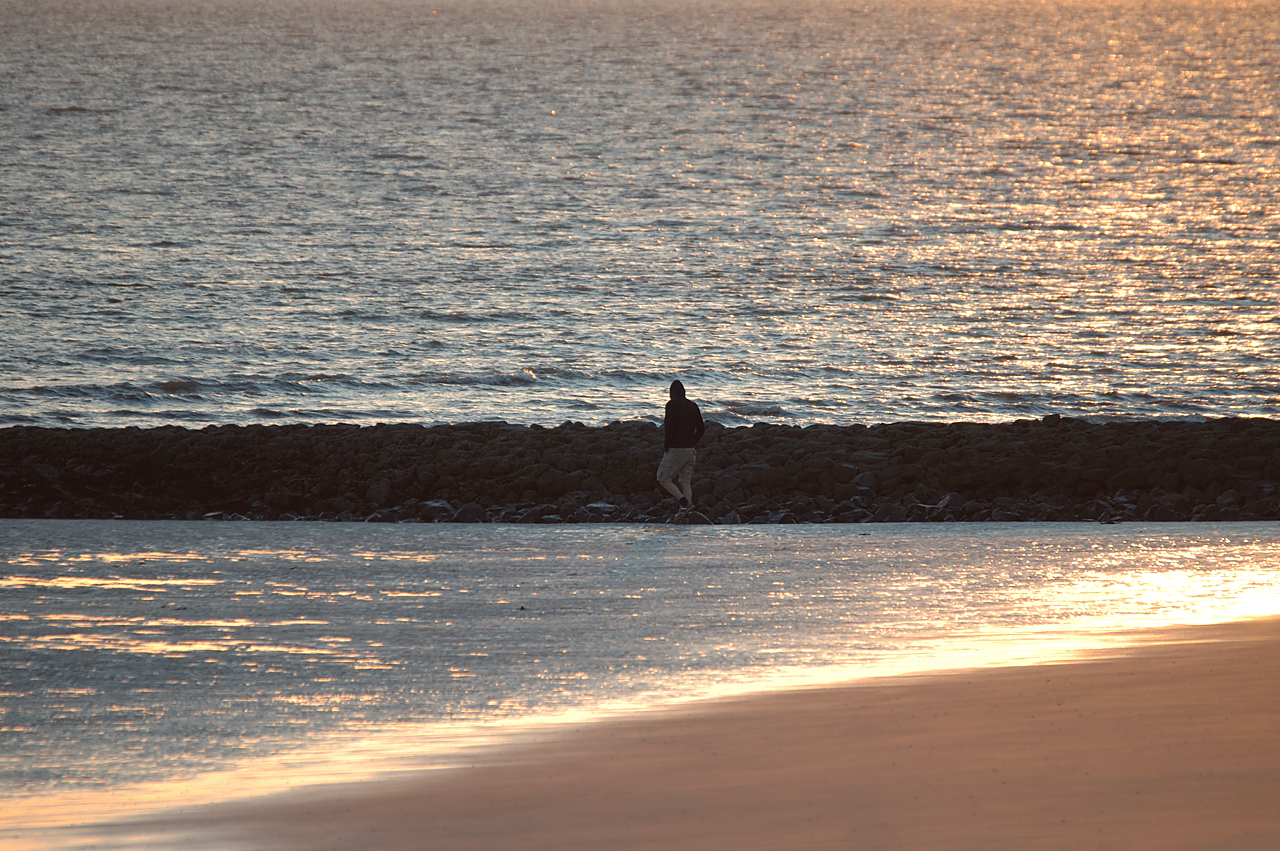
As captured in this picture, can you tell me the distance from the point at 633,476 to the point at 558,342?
12.5m

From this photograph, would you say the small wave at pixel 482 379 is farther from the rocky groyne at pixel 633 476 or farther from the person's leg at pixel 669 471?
the person's leg at pixel 669 471

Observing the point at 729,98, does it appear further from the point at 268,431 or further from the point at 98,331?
the point at 268,431

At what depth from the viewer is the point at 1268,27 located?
5059 inches

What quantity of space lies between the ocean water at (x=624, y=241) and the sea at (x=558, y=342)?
20 cm

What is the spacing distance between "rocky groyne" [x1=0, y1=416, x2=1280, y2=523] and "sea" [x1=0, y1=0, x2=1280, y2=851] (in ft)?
3.51

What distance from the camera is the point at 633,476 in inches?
623

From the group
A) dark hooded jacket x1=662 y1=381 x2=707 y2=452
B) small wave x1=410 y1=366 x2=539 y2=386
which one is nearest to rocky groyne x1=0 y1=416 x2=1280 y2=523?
dark hooded jacket x1=662 y1=381 x2=707 y2=452

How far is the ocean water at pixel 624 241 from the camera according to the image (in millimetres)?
24922

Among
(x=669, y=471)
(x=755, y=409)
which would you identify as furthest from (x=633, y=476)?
(x=755, y=409)

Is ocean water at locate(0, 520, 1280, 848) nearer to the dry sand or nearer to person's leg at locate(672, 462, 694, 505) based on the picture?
the dry sand

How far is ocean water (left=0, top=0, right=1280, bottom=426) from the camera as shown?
24.9 metres

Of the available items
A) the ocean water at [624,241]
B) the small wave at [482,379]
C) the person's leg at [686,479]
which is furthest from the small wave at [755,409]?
the person's leg at [686,479]

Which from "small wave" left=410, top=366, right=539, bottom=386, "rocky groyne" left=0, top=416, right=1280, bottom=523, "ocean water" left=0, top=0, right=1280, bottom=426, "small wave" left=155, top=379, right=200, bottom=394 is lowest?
"rocky groyne" left=0, top=416, right=1280, bottom=523

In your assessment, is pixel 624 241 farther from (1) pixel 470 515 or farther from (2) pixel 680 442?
(1) pixel 470 515
